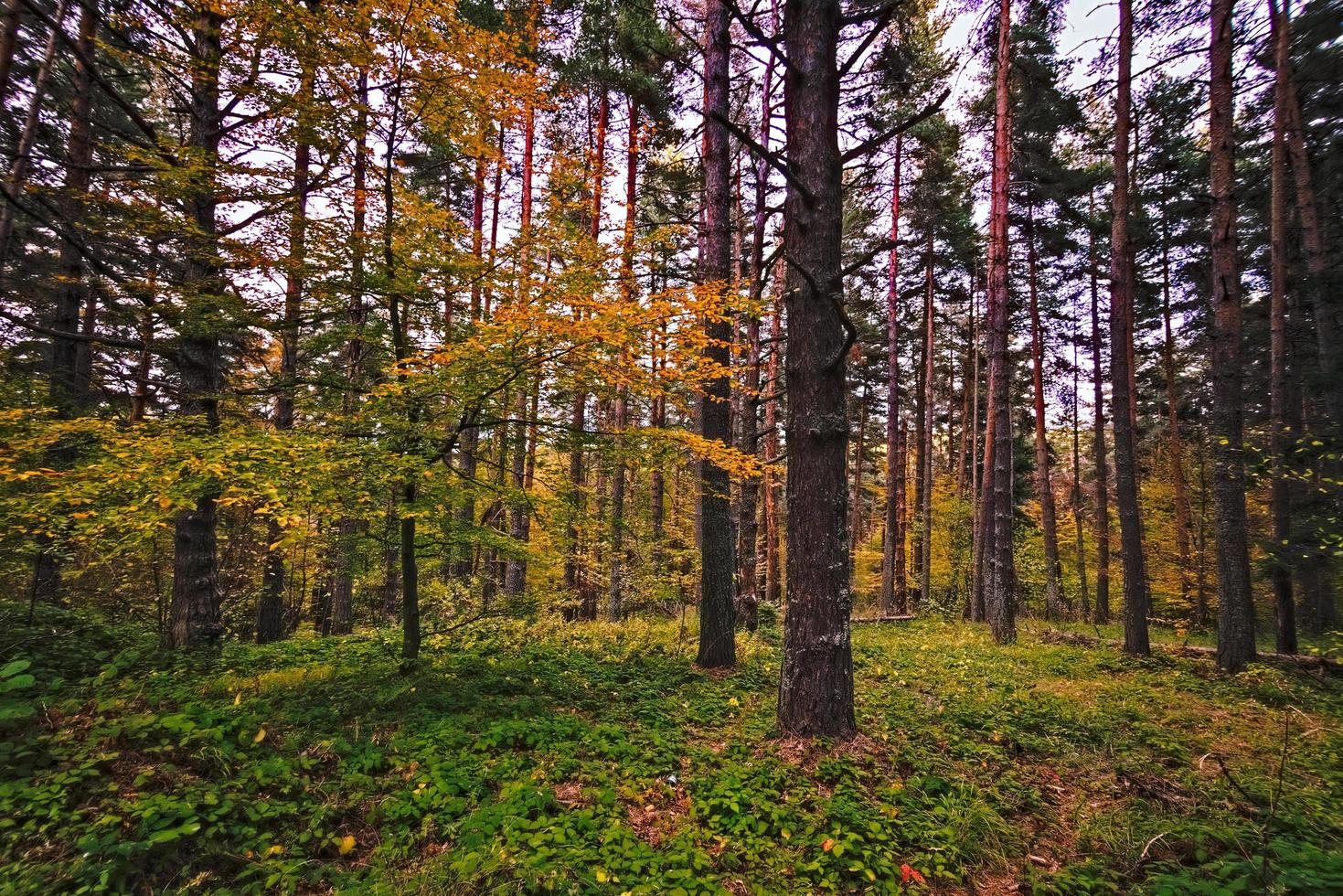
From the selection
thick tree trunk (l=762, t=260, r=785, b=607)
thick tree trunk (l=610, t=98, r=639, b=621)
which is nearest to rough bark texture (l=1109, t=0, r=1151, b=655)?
thick tree trunk (l=762, t=260, r=785, b=607)

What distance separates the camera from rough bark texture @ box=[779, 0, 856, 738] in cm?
466

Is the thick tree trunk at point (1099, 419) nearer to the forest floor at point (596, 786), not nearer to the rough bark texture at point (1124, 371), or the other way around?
the rough bark texture at point (1124, 371)

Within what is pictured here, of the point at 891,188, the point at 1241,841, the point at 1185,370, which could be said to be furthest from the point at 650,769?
the point at 1185,370

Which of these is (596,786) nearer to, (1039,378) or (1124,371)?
(1124,371)

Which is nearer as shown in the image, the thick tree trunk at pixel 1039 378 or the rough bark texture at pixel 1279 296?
the rough bark texture at pixel 1279 296

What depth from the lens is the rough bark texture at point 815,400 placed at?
4656 millimetres

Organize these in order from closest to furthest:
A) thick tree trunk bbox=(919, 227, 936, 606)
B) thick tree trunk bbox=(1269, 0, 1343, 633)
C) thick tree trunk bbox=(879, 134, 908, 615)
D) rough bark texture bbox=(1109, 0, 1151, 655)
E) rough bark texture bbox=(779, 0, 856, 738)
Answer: rough bark texture bbox=(779, 0, 856, 738), thick tree trunk bbox=(1269, 0, 1343, 633), rough bark texture bbox=(1109, 0, 1151, 655), thick tree trunk bbox=(879, 134, 908, 615), thick tree trunk bbox=(919, 227, 936, 606)

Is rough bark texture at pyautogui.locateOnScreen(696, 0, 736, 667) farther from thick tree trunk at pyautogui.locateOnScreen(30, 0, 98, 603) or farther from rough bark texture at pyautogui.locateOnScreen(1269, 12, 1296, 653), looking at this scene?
rough bark texture at pyautogui.locateOnScreen(1269, 12, 1296, 653)

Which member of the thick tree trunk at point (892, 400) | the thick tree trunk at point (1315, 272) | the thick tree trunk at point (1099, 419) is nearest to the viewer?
the thick tree trunk at point (1315, 272)

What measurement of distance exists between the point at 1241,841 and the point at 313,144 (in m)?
9.68

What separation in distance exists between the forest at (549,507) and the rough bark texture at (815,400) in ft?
0.13

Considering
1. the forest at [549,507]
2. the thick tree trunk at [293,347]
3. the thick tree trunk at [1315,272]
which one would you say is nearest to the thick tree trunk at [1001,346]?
the forest at [549,507]

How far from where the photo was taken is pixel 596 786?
4.10 m

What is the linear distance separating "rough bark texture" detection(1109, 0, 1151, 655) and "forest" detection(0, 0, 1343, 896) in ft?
0.27
